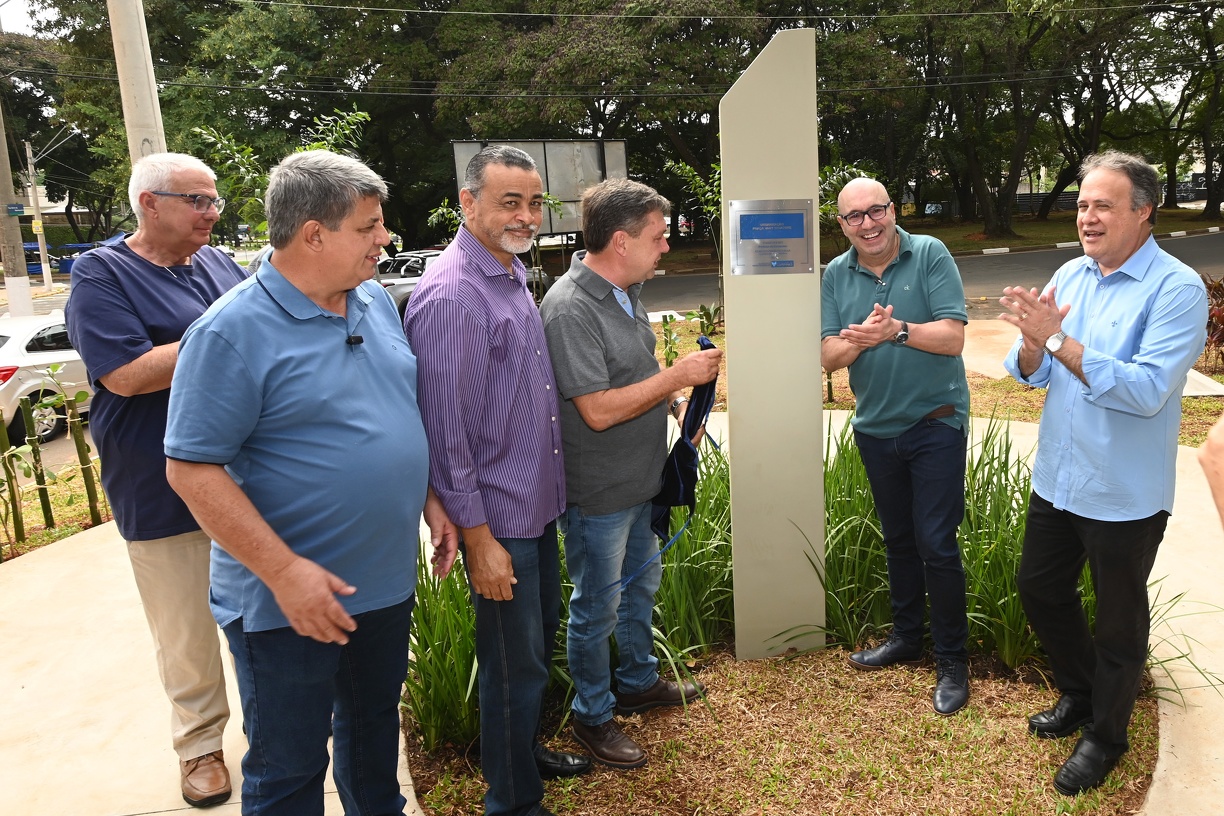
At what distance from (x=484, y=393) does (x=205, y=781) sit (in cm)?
163

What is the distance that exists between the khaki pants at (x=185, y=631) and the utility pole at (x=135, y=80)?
4.68 m

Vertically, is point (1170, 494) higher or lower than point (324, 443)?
lower

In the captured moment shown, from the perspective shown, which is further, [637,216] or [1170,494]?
[637,216]

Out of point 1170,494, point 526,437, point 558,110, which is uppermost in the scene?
point 558,110

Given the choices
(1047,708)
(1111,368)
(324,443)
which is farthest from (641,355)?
(1047,708)

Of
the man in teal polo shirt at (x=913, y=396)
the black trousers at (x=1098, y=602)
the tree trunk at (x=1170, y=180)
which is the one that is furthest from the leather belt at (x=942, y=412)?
the tree trunk at (x=1170, y=180)

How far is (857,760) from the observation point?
2.75 metres

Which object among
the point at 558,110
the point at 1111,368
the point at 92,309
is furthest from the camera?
the point at 558,110

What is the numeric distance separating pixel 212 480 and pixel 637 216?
143cm

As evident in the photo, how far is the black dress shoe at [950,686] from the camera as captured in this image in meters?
2.95

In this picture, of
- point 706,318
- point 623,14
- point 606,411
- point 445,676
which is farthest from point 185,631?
point 623,14

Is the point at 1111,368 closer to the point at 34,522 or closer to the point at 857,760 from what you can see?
the point at 857,760

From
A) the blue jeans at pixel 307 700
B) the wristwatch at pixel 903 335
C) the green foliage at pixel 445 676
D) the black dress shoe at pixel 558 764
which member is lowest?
the black dress shoe at pixel 558 764

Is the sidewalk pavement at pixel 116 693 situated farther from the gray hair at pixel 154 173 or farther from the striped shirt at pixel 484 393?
the gray hair at pixel 154 173
